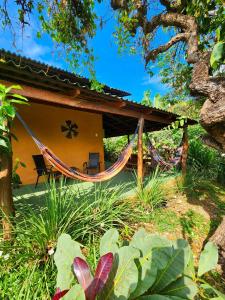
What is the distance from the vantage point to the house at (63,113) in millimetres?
3377

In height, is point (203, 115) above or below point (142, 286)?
above

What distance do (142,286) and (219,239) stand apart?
2.17 metres

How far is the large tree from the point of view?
278 centimetres

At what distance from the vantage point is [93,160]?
26.5ft

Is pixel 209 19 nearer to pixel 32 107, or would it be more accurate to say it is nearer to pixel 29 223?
pixel 29 223

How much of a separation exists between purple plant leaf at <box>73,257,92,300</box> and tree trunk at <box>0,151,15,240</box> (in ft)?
5.37

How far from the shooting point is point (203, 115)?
109 inches

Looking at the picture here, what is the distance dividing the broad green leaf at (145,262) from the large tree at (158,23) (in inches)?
65.7

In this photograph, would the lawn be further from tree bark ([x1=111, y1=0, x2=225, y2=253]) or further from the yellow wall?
tree bark ([x1=111, y1=0, x2=225, y2=253])

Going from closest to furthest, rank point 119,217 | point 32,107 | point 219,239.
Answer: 1. point 219,239
2. point 119,217
3. point 32,107

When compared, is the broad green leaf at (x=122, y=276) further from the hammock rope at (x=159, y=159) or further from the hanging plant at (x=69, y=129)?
the hanging plant at (x=69, y=129)

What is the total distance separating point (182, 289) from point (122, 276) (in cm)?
39

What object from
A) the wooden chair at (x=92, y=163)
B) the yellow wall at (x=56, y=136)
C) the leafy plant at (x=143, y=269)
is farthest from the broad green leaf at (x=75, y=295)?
the wooden chair at (x=92, y=163)

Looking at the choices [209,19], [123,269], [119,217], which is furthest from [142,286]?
[209,19]
